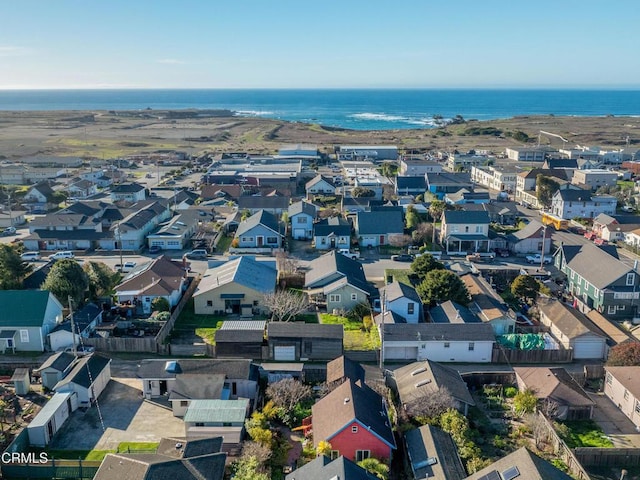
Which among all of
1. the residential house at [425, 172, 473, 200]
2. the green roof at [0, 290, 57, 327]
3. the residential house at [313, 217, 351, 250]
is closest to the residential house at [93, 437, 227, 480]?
the green roof at [0, 290, 57, 327]

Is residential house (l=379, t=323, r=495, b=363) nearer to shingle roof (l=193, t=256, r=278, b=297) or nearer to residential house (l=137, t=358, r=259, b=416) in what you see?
residential house (l=137, t=358, r=259, b=416)

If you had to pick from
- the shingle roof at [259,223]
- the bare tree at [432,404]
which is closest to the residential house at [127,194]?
the shingle roof at [259,223]

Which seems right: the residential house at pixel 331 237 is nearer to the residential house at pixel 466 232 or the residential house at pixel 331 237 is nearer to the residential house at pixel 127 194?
the residential house at pixel 466 232

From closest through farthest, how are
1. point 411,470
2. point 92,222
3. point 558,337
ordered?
point 411,470 < point 558,337 < point 92,222

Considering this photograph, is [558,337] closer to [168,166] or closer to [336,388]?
[336,388]

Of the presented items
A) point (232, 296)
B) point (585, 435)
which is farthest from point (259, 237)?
point (585, 435)

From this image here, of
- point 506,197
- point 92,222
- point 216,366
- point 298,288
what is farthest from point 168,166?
point 216,366
